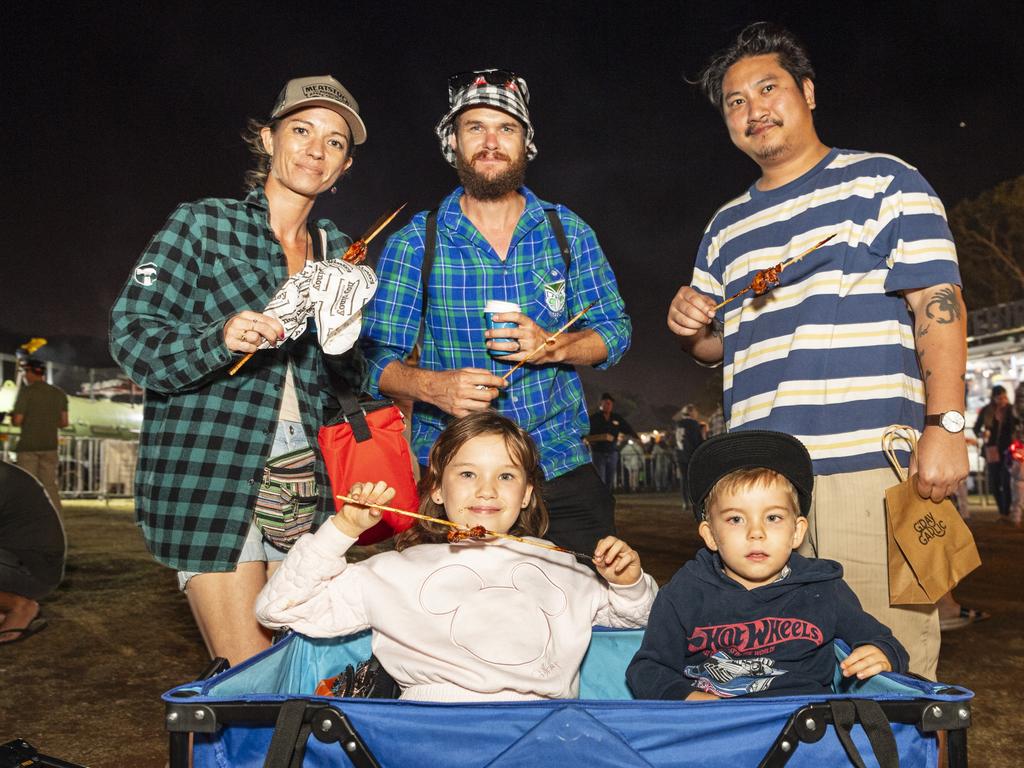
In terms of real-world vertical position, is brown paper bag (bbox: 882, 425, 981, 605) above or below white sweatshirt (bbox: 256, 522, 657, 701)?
above

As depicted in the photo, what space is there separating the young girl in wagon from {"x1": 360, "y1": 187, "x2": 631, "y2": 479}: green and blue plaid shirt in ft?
1.06

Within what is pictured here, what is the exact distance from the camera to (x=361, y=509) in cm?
195

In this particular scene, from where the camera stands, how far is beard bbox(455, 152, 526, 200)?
272 cm

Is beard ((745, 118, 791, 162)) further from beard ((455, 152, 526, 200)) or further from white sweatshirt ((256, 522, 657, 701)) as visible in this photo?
white sweatshirt ((256, 522, 657, 701))

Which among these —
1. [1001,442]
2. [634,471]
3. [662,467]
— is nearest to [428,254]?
[1001,442]

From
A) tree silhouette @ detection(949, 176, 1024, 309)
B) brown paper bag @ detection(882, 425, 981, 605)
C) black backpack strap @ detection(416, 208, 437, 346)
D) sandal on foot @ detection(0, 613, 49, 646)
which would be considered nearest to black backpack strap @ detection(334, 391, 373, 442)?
black backpack strap @ detection(416, 208, 437, 346)

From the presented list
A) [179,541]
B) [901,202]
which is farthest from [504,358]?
[901,202]

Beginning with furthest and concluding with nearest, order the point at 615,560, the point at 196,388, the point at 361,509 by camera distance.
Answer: the point at 196,388
the point at 615,560
the point at 361,509

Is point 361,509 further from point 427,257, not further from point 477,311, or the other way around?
point 427,257

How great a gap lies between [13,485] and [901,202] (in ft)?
17.0

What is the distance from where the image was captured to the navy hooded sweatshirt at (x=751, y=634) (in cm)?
196

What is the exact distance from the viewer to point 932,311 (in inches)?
86.0

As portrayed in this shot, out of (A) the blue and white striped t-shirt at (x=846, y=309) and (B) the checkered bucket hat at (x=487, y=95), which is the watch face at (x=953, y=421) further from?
(B) the checkered bucket hat at (x=487, y=95)

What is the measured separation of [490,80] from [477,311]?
0.77m
